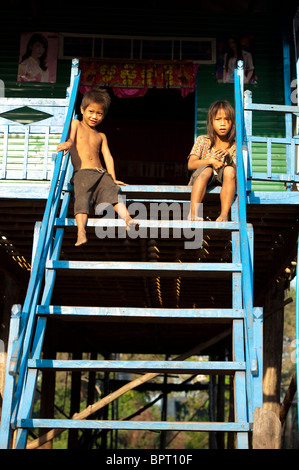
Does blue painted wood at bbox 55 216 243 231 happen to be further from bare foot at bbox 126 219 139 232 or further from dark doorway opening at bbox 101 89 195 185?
dark doorway opening at bbox 101 89 195 185

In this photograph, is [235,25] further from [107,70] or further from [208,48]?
[107,70]

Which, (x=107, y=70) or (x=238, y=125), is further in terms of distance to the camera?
(x=107, y=70)

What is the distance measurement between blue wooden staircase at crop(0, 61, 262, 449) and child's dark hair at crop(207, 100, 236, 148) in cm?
64

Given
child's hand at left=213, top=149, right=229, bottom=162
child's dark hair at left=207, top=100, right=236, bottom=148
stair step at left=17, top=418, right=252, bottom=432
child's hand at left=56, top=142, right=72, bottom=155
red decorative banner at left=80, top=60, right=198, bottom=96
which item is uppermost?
red decorative banner at left=80, top=60, right=198, bottom=96

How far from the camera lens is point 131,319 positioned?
199 inches

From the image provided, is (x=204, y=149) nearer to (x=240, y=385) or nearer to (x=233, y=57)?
(x=240, y=385)

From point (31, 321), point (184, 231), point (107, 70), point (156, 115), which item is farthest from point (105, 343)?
point (31, 321)

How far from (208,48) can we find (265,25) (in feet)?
3.05

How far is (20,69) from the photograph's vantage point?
8977mm

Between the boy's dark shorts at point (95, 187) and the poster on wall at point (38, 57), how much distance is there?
377 centimetres

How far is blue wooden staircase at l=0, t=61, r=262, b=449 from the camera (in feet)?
12.7

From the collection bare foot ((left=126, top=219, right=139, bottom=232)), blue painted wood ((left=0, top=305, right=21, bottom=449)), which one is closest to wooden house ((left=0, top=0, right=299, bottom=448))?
blue painted wood ((left=0, top=305, right=21, bottom=449))

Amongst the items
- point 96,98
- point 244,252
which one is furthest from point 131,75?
point 244,252

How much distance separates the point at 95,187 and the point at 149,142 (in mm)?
8165
